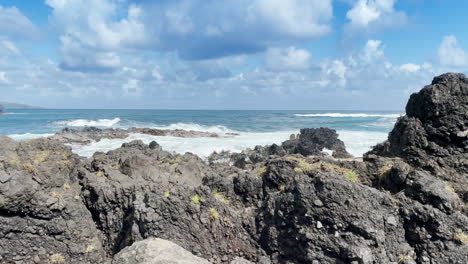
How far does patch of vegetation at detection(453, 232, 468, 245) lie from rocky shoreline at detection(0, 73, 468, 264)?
0.02m

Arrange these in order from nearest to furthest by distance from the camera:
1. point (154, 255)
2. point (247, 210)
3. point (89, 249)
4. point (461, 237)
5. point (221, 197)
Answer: point (154, 255) → point (461, 237) → point (89, 249) → point (247, 210) → point (221, 197)

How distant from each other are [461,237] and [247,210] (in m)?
4.64

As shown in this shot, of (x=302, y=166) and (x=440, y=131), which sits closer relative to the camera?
(x=302, y=166)

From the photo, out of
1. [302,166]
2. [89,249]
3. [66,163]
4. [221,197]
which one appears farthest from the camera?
[302,166]

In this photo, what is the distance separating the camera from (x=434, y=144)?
9188 mm

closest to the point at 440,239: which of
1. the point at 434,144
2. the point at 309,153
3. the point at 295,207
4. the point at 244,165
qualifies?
the point at 295,207

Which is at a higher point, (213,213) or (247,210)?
(213,213)

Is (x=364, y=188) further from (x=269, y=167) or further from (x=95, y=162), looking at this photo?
(x=95, y=162)

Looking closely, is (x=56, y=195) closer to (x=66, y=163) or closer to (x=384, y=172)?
(x=66, y=163)

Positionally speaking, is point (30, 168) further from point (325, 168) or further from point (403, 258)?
point (403, 258)

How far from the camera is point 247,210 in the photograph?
26.9 ft

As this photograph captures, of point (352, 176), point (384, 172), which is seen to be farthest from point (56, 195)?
point (384, 172)

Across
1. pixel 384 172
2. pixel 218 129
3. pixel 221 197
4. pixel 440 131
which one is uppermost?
pixel 440 131

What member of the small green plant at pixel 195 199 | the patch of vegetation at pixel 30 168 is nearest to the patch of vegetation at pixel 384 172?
the small green plant at pixel 195 199
